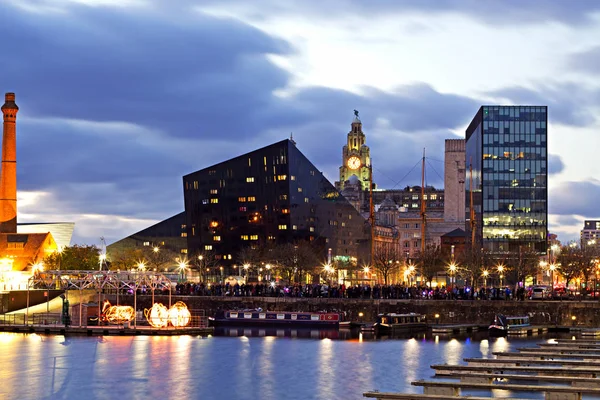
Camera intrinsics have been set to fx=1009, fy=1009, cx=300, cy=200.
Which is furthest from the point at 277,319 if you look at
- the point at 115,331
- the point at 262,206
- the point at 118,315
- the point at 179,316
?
the point at 262,206

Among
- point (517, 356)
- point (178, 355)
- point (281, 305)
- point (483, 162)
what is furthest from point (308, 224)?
point (517, 356)

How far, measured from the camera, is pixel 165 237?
573ft

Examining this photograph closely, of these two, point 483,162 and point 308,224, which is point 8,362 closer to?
point 308,224

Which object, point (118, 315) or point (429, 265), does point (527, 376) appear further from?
point (429, 265)

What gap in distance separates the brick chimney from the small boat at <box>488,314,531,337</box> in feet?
287

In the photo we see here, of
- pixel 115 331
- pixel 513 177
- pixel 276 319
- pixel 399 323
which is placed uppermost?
pixel 513 177

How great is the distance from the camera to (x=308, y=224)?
158 metres

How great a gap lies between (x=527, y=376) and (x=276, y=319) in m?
58.3

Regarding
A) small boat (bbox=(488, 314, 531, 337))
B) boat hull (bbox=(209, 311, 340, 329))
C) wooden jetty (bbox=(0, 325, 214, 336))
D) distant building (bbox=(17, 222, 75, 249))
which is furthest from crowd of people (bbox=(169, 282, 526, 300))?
distant building (bbox=(17, 222, 75, 249))

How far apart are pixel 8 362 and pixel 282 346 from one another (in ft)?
76.2

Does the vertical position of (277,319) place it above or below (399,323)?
below

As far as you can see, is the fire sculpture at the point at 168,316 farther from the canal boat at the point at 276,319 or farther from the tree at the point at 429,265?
the tree at the point at 429,265

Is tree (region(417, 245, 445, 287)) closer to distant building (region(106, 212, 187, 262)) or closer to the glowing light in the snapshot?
the glowing light

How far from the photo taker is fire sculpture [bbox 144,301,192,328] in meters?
94.1
